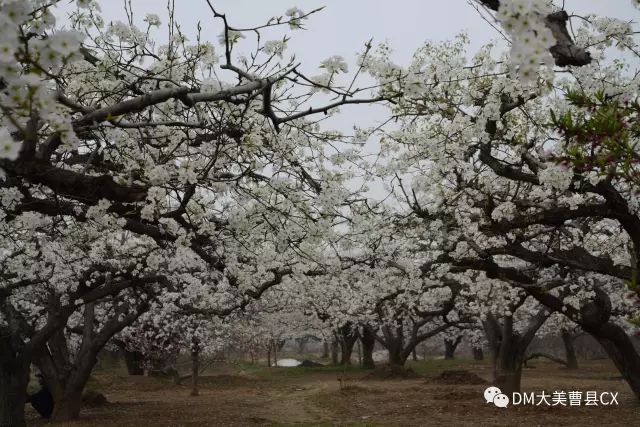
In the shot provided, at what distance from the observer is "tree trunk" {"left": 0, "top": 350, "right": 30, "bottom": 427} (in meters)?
11.7

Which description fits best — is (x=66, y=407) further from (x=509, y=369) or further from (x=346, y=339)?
(x=346, y=339)

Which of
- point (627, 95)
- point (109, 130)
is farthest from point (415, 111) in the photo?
point (109, 130)

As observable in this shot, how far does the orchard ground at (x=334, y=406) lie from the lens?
14.2 metres

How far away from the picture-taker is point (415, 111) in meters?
8.66

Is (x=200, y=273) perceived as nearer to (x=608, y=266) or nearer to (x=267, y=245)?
(x=267, y=245)

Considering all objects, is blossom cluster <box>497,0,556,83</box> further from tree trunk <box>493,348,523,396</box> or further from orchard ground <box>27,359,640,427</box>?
tree trunk <box>493,348,523,396</box>

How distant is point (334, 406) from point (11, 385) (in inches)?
382

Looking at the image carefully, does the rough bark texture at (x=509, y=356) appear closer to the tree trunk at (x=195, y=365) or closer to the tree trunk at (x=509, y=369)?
the tree trunk at (x=509, y=369)

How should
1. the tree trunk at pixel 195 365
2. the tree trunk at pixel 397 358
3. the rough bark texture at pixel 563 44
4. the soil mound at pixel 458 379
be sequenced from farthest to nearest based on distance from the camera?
the tree trunk at pixel 397 358
the soil mound at pixel 458 379
the tree trunk at pixel 195 365
the rough bark texture at pixel 563 44

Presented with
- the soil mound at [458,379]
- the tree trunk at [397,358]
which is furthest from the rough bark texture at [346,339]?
the soil mound at [458,379]

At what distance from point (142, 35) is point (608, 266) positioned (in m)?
6.59

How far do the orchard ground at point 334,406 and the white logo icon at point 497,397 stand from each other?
1.01 feet

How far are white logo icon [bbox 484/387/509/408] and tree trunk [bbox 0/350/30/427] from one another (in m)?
12.0

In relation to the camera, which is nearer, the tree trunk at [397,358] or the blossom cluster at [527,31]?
the blossom cluster at [527,31]
